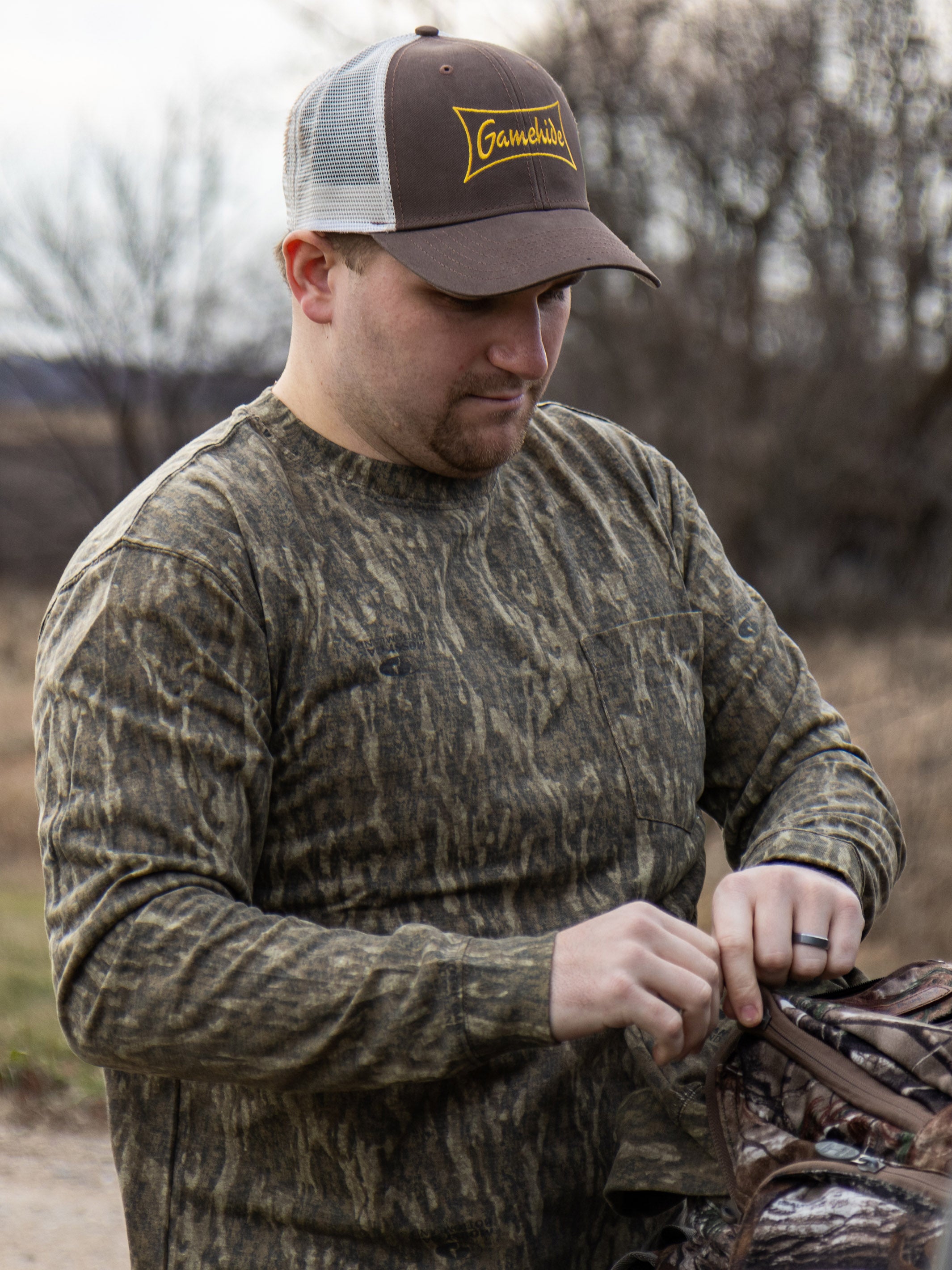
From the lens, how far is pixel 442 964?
1.63m

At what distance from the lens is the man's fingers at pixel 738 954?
1.73 meters

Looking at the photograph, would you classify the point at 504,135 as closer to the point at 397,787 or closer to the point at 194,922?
the point at 397,787

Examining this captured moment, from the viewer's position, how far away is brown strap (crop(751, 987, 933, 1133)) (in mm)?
1550

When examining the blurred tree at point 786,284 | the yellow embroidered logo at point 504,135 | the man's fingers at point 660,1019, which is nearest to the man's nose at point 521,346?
the yellow embroidered logo at point 504,135

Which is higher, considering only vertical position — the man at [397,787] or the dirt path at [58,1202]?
the man at [397,787]

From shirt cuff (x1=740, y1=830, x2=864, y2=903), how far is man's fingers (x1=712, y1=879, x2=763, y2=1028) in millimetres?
137

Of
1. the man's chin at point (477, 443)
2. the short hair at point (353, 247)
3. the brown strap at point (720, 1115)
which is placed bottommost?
the brown strap at point (720, 1115)

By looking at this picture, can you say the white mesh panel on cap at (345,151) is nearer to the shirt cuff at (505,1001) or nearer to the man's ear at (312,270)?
the man's ear at (312,270)

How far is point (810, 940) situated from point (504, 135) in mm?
1147

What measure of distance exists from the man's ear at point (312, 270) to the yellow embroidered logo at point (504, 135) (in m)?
0.22

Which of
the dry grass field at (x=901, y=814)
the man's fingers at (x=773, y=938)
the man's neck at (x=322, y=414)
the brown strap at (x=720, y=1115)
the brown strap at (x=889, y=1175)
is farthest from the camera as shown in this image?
the dry grass field at (x=901, y=814)

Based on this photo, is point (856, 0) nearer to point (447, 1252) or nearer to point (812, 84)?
point (812, 84)

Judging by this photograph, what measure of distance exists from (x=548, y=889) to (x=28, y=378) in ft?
42.8

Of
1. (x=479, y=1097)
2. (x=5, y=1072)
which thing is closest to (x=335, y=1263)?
(x=479, y=1097)
